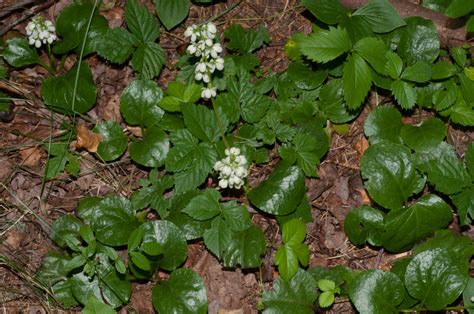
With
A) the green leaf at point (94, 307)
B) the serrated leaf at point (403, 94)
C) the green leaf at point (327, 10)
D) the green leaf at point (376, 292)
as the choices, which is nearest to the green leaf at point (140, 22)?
the green leaf at point (327, 10)

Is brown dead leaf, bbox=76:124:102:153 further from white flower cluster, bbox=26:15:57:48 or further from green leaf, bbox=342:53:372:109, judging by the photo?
green leaf, bbox=342:53:372:109

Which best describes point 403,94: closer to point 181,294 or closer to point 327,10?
point 327,10

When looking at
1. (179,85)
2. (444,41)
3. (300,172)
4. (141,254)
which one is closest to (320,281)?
(300,172)

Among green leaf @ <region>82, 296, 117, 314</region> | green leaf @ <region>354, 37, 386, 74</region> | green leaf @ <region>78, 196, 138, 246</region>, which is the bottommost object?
green leaf @ <region>82, 296, 117, 314</region>


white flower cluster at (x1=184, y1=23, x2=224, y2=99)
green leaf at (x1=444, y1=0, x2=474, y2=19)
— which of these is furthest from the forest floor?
white flower cluster at (x1=184, y1=23, x2=224, y2=99)

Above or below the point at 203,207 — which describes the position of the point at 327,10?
above

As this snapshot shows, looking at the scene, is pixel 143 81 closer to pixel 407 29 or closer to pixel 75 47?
pixel 75 47

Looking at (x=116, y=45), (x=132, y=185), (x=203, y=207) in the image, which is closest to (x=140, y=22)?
(x=116, y=45)
